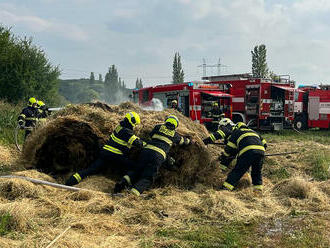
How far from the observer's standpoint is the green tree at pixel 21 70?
20000 millimetres

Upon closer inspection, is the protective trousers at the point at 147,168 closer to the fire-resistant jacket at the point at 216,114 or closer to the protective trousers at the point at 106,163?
the protective trousers at the point at 106,163

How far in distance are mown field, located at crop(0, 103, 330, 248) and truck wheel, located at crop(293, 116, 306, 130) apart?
39.0 feet

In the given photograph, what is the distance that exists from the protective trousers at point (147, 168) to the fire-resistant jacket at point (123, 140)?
1.03ft

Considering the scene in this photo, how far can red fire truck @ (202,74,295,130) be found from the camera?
49.5 ft

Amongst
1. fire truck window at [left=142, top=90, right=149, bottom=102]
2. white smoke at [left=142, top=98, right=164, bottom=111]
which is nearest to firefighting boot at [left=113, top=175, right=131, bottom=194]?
white smoke at [left=142, top=98, right=164, bottom=111]

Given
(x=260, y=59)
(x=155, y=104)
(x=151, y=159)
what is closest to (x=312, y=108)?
(x=155, y=104)

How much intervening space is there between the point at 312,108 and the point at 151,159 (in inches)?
564

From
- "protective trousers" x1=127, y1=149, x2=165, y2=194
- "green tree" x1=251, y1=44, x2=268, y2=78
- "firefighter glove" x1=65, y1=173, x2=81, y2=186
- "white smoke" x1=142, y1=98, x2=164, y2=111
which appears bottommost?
"firefighter glove" x1=65, y1=173, x2=81, y2=186

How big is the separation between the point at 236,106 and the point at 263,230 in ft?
40.8

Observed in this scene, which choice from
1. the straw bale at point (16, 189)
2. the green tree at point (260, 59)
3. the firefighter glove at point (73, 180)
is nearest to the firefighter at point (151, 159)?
the firefighter glove at point (73, 180)

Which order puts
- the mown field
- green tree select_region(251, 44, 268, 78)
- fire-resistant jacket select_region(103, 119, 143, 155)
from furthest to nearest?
green tree select_region(251, 44, 268, 78) → fire-resistant jacket select_region(103, 119, 143, 155) → the mown field

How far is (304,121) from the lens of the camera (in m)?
17.0

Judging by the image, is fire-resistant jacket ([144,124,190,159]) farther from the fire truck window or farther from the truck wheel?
the truck wheel

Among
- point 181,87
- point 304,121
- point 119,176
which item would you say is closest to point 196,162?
point 119,176
